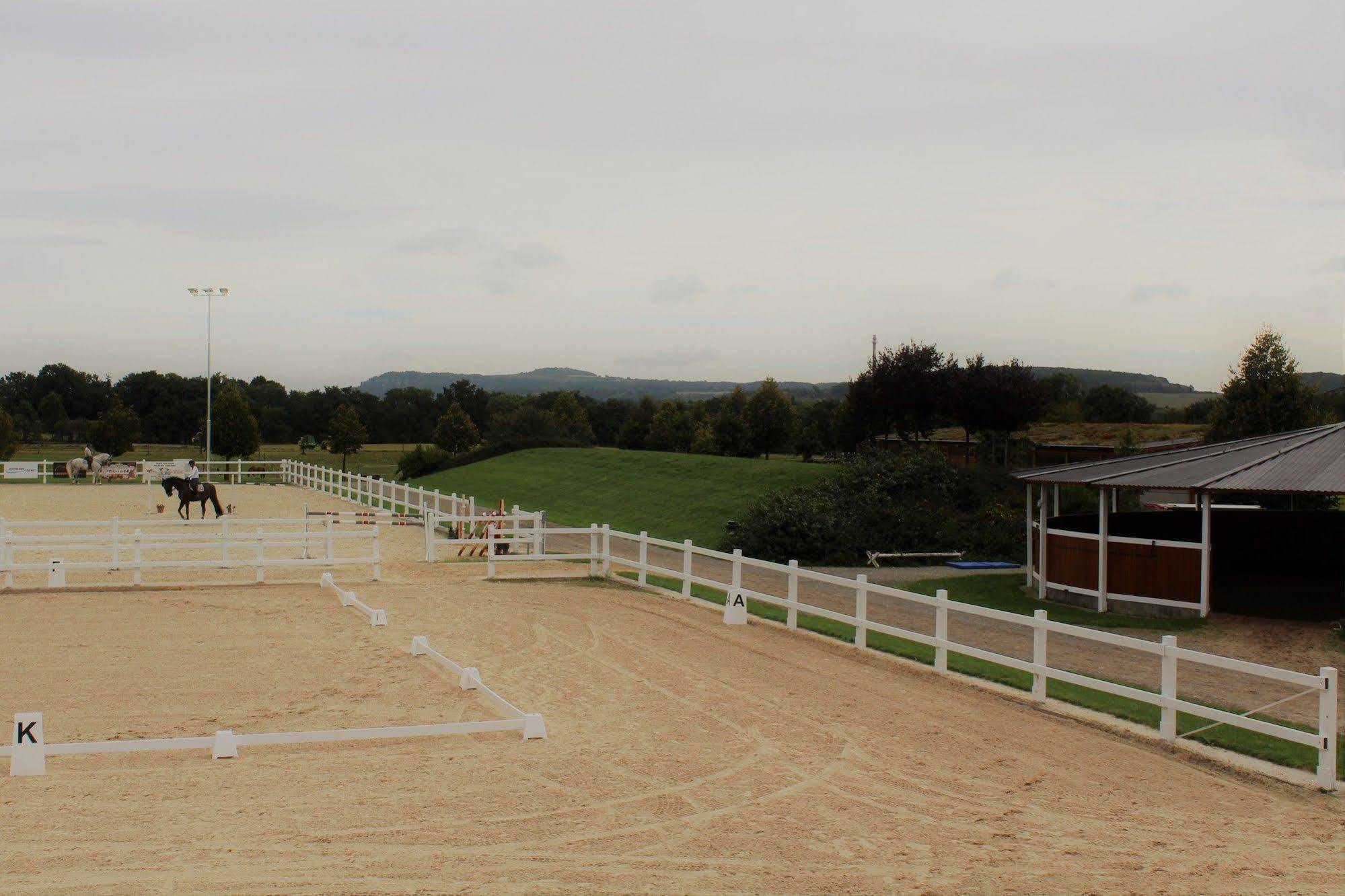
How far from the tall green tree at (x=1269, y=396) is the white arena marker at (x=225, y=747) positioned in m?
37.4

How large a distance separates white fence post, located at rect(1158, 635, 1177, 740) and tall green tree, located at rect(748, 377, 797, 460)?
56.9 meters

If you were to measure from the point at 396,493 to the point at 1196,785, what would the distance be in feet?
130

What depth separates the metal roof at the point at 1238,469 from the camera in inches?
733

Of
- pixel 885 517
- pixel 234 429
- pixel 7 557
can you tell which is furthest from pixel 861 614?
pixel 234 429

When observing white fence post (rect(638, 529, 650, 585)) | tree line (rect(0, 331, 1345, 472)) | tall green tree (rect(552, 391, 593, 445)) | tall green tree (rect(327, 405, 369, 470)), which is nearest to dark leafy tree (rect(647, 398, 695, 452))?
tree line (rect(0, 331, 1345, 472))

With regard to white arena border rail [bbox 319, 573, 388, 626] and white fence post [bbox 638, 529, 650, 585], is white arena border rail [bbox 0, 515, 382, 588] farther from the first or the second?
white fence post [bbox 638, 529, 650, 585]

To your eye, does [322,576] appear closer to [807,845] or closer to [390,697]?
[390,697]

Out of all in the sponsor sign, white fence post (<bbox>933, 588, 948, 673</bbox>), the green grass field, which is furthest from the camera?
the sponsor sign

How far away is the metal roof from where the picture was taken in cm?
1862

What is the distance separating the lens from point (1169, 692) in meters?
10.3

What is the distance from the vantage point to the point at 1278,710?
1229 cm

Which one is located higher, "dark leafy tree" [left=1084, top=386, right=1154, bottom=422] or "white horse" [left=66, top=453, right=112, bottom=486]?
"dark leafy tree" [left=1084, top=386, right=1154, bottom=422]

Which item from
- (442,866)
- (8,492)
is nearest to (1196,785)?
(442,866)

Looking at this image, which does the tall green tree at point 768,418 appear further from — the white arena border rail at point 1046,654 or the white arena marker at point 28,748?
the white arena marker at point 28,748
